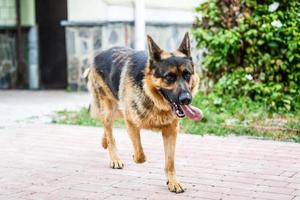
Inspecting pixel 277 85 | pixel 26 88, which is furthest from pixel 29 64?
pixel 277 85

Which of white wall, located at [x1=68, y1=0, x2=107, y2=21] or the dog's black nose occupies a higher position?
white wall, located at [x1=68, y1=0, x2=107, y2=21]

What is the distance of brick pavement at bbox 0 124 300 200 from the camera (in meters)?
5.49

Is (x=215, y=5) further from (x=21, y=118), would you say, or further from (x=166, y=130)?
(x=166, y=130)

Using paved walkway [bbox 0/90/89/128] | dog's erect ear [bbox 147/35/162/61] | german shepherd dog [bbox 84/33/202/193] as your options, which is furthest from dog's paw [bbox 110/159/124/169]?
paved walkway [bbox 0/90/89/128]

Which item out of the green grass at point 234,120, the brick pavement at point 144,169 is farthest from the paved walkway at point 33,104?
the brick pavement at point 144,169

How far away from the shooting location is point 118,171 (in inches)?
251

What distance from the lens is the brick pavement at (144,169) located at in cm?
549

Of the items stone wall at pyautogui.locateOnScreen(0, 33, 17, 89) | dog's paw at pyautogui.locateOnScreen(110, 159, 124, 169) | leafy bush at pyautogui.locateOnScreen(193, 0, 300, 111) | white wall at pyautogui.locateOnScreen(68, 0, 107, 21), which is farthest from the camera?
stone wall at pyautogui.locateOnScreen(0, 33, 17, 89)

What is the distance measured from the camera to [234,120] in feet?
29.3

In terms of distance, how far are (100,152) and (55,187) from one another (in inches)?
67.6

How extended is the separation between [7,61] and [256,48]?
646 centimetres

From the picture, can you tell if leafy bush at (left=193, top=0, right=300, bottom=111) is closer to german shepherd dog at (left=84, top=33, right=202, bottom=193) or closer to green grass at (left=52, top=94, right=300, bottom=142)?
green grass at (left=52, top=94, right=300, bottom=142)

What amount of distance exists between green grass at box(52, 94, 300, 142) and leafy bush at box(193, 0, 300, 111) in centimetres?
26

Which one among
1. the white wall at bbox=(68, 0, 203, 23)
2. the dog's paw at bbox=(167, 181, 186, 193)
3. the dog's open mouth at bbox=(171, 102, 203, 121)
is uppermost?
the white wall at bbox=(68, 0, 203, 23)
